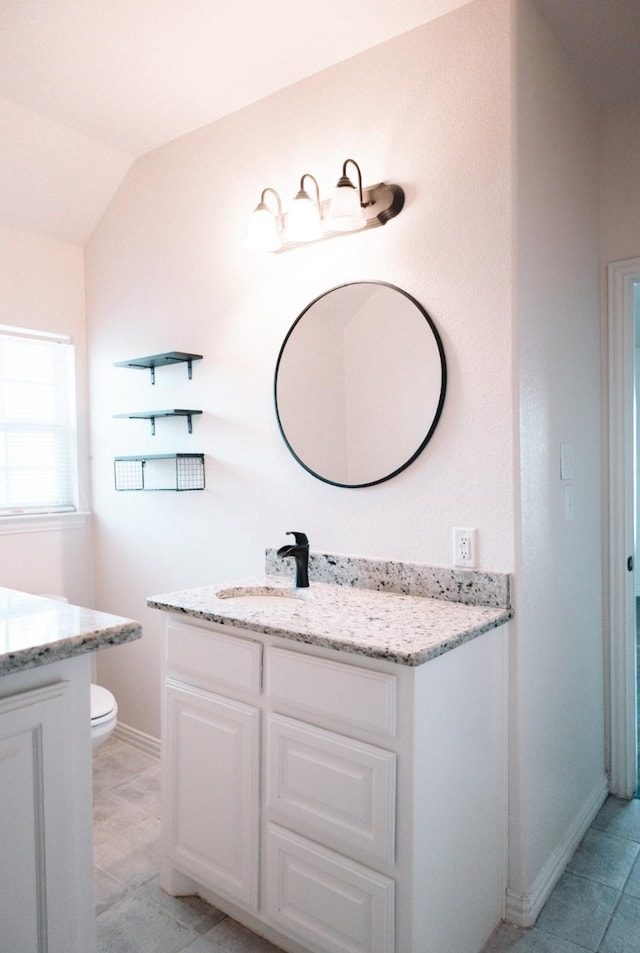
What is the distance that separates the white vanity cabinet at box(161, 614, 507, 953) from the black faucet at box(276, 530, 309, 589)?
1.29 feet

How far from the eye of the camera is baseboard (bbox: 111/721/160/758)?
9.39 feet

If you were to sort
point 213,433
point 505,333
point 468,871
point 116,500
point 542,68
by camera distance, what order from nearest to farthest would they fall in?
point 468,871
point 505,333
point 542,68
point 213,433
point 116,500

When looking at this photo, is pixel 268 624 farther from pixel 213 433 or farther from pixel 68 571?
pixel 68 571

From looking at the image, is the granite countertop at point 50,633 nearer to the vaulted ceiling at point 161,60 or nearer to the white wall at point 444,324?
the white wall at point 444,324

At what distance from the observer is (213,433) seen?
2580mm

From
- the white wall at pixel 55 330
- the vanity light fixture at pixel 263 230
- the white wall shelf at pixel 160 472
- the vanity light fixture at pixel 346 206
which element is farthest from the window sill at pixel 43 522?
the vanity light fixture at pixel 346 206

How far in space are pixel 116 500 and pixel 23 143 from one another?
5.10 ft

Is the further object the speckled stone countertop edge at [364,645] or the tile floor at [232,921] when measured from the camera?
the tile floor at [232,921]

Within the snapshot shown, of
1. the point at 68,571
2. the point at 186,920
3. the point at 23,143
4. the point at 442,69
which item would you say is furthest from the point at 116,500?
the point at 442,69

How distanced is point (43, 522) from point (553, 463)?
2265 millimetres

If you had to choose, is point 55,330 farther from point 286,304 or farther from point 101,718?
point 101,718

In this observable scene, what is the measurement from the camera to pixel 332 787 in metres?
1.54

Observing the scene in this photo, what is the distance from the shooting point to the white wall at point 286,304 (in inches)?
72.6

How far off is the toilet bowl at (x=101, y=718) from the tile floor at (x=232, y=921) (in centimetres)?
36
